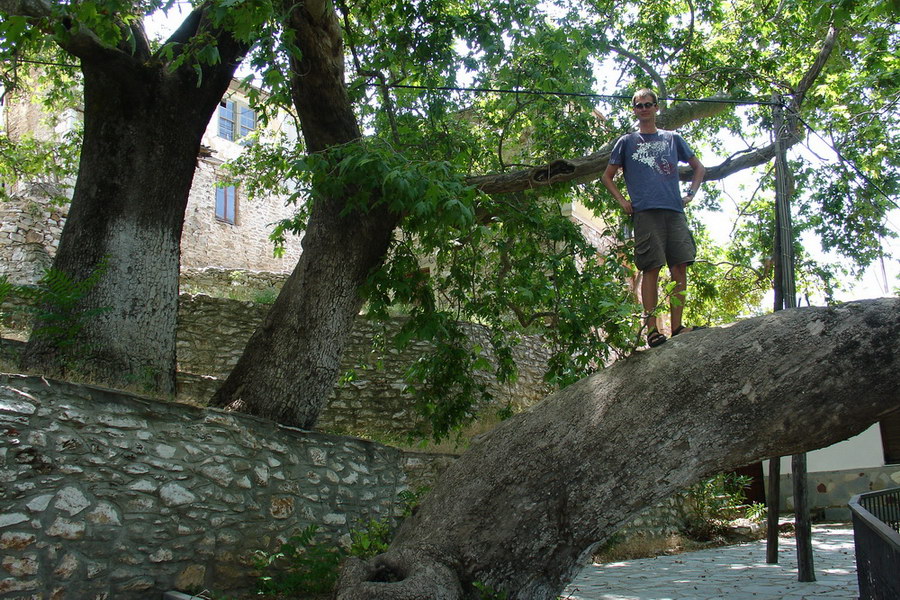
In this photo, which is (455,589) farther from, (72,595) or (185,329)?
(185,329)

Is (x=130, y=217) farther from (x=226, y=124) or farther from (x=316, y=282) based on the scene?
(x=226, y=124)

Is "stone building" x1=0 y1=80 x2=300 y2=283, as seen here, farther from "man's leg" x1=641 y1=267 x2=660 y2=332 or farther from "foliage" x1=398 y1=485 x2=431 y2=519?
"man's leg" x1=641 y1=267 x2=660 y2=332

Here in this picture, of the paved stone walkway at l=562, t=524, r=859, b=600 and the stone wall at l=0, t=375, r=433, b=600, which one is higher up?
the stone wall at l=0, t=375, r=433, b=600

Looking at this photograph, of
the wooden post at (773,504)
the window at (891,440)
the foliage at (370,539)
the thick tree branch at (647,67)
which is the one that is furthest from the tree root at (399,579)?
the window at (891,440)

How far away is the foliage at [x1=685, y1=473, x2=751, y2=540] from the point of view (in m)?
11.1

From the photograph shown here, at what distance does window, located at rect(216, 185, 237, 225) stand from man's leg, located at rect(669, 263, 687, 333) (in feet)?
53.6

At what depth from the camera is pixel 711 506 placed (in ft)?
37.5

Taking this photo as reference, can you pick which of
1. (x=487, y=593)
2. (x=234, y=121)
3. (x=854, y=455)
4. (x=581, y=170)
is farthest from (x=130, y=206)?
(x=234, y=121)

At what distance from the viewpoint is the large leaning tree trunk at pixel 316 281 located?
5.52m

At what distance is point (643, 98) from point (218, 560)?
13.2 feet

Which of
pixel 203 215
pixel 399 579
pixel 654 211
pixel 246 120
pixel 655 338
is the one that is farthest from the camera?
pixel 246 120

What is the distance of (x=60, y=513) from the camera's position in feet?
13.4

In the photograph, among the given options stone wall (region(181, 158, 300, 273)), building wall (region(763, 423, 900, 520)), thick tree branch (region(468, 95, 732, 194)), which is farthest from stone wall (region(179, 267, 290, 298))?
building wall (region(763, 423, 900, 520))

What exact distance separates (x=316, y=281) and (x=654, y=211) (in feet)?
8.88
